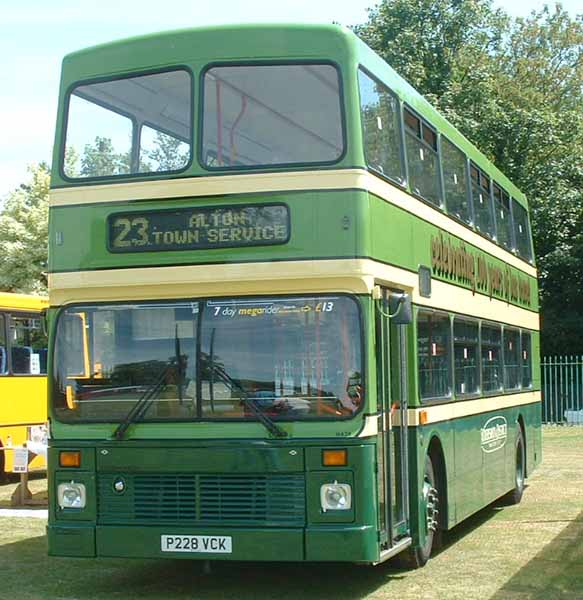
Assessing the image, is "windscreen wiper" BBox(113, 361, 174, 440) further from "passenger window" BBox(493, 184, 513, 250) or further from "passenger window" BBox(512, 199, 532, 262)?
"passenger window" BBox(512, 199, 532, 262)

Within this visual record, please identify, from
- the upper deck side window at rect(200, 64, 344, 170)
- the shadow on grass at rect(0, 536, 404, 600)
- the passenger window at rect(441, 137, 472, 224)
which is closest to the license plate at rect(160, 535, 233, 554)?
the shadow on grass at rect(0, 536, 404, 600)

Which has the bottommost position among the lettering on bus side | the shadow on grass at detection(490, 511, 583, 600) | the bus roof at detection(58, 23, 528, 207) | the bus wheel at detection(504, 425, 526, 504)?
the shadow on grass at detection(490, 511, 583, 600)

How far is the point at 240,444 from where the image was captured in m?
9.70

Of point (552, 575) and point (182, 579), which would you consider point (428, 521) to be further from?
point (182, 579)

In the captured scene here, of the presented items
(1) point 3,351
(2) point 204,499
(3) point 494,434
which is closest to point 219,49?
(2) point 204,499

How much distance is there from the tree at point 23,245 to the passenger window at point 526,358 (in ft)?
130

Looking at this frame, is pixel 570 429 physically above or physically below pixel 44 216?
below

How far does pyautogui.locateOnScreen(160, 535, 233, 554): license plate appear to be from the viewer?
381 inches

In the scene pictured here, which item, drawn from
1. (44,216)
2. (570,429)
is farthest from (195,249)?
(44,216)

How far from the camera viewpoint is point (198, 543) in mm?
9727

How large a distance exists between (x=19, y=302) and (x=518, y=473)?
359 inches

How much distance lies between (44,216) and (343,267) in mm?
49522

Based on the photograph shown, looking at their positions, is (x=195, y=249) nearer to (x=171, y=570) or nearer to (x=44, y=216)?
(x=171, y=570)

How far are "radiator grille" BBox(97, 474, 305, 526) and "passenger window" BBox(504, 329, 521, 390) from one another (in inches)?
284
